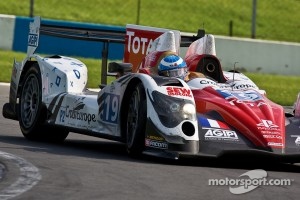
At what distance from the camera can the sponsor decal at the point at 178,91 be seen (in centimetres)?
941

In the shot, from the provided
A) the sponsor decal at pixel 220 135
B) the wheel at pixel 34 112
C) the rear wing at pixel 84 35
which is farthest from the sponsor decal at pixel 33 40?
the sponsor decal at pixel 220 135

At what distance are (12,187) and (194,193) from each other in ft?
4.27

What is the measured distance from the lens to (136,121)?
9.59 m

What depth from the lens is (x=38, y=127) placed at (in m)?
11.3

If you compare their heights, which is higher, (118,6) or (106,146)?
(118,6)

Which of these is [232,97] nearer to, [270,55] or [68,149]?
[68,149]

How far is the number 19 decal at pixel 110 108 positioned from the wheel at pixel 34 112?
3.91ft

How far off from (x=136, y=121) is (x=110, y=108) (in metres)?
0.71

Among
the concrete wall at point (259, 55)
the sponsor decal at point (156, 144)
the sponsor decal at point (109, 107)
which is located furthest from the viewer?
the concrete wall at point (259, 55)

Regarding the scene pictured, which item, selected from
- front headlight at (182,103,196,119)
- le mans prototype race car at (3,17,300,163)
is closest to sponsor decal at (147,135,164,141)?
le mans prototype race car at (3,17,300,163)

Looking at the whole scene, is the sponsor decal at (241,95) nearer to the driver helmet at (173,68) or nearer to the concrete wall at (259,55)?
the driver helmet at (173,68)

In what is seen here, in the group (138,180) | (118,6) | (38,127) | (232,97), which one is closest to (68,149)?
(38,127)

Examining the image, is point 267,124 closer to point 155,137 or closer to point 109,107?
point 155,137

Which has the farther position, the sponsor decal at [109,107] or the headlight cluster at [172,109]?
the sponsor decal at [109,107]
